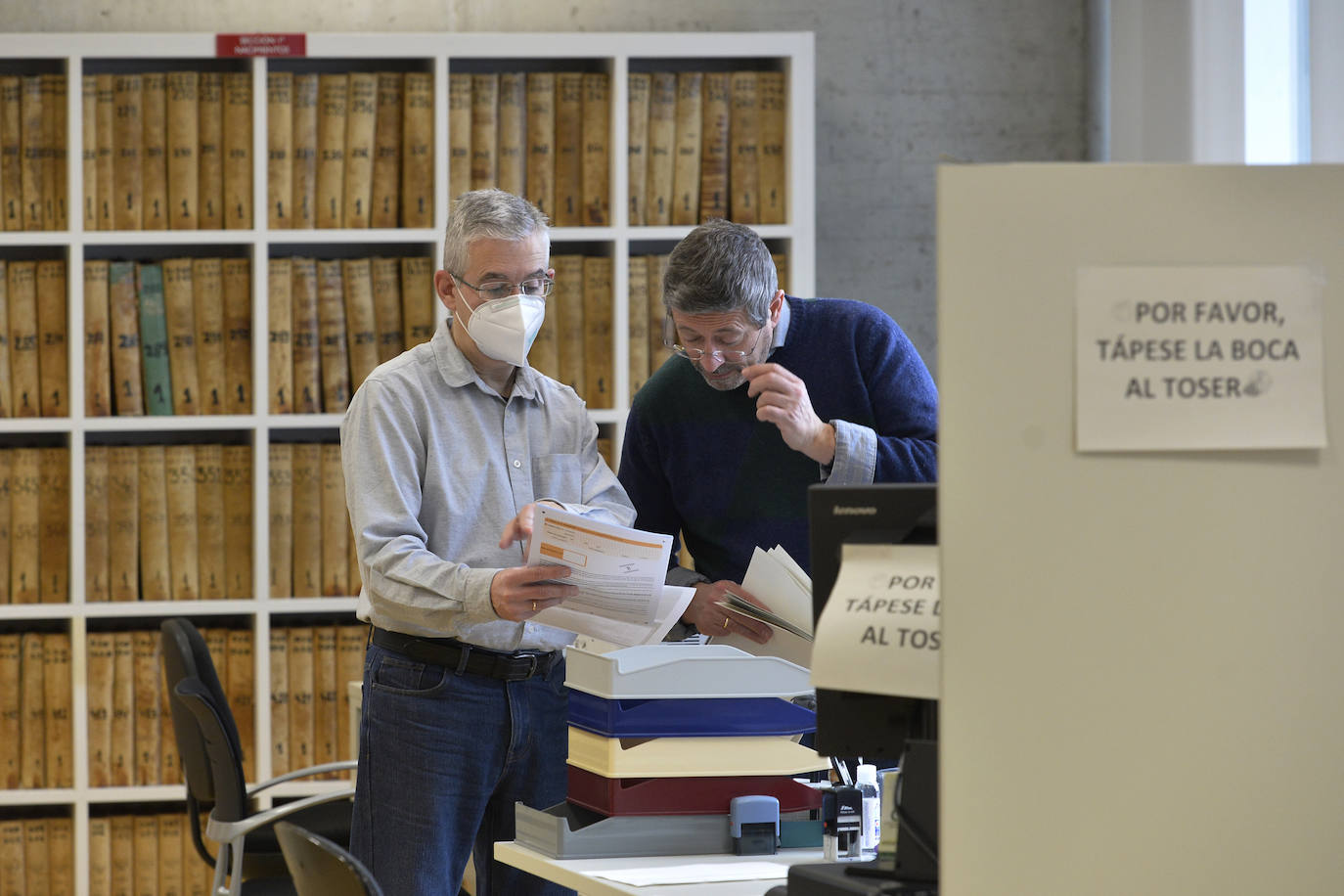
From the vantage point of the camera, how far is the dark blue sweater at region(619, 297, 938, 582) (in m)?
2.11

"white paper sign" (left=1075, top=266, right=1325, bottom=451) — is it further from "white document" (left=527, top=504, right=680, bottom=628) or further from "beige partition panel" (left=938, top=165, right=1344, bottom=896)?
"white document" (left=527, top=504, right=680, bottom=628)

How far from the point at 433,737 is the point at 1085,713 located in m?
1.19

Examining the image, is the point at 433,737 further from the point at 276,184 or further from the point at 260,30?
the point at 260,30

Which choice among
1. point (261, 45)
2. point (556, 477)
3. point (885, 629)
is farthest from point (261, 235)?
point (885, 629)

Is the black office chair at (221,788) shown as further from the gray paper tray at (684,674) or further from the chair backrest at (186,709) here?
the gray paper tray at (684,674)

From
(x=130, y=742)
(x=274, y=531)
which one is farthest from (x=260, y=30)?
(x=130, y=742)

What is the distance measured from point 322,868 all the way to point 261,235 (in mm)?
2270

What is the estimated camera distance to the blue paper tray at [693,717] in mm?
1609

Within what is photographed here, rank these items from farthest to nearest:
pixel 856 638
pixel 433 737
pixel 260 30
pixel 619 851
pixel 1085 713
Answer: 1. pixel 260 30
2. pixel 433 737
3. pixel 619 851
4. pixel 856 638
5. pixel 1085 713

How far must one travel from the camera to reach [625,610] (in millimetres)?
1733

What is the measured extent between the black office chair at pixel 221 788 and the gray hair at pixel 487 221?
1139mm

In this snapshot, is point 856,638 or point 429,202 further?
point 429,202

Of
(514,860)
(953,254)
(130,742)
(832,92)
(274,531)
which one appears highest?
(832,92)

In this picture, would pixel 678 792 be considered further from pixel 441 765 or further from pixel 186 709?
pixel 186 709
